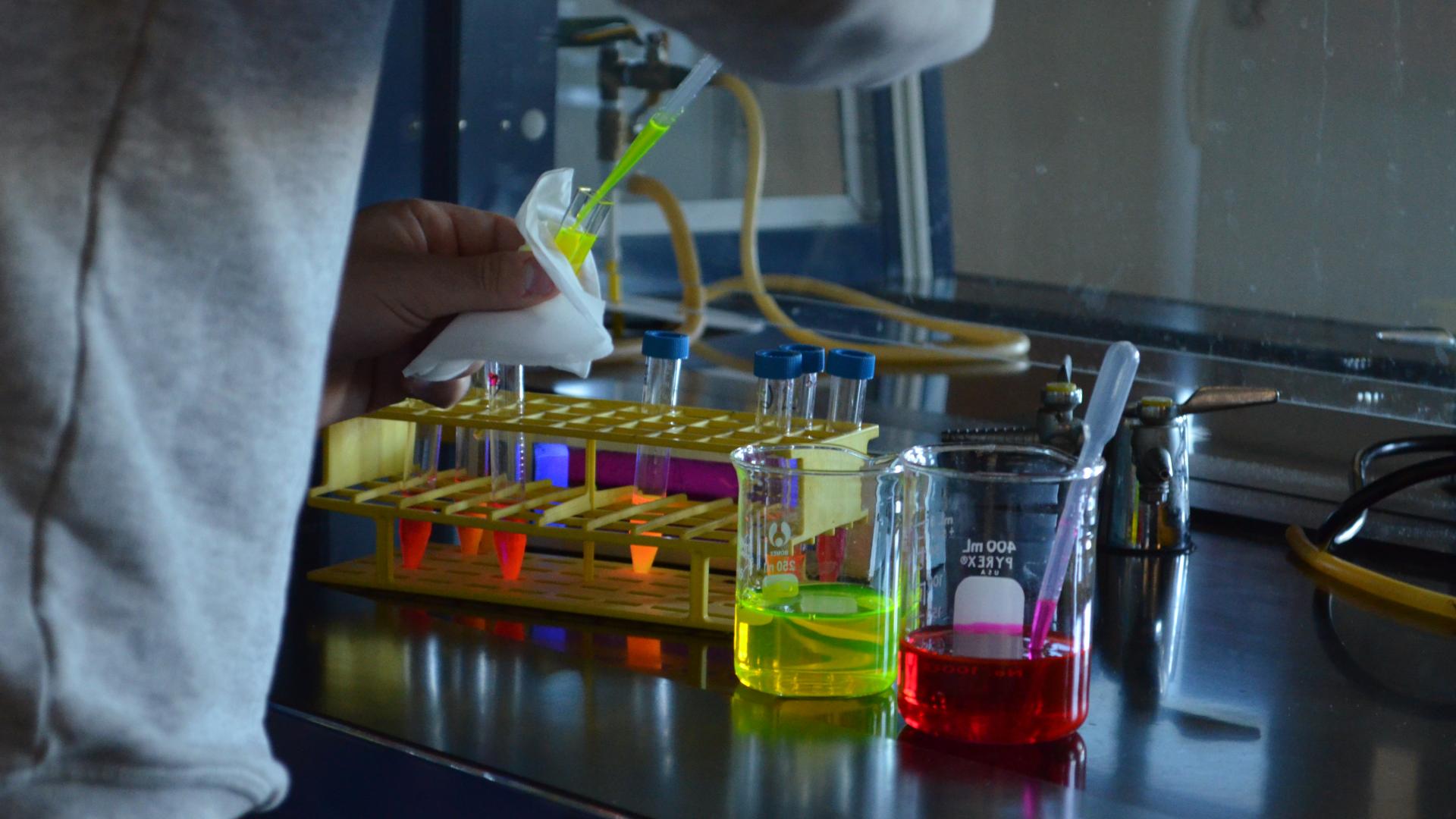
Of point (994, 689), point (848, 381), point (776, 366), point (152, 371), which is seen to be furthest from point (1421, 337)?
point (152, 371)

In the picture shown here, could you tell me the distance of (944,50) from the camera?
0.59 m

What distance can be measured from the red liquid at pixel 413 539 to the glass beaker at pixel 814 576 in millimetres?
338

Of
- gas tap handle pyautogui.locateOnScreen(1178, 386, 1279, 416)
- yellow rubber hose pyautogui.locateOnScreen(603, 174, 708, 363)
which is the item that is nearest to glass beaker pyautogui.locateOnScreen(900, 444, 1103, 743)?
gas tap handle pyautogui.locateOnScreen(1178, 386, 1279, 416)

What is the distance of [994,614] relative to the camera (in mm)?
890

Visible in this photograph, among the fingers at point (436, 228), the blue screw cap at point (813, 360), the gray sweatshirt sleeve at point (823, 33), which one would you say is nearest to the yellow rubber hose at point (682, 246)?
the blue screw cap at point (813, 360)

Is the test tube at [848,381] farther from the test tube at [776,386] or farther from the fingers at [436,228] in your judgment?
the fingers at [436,228]

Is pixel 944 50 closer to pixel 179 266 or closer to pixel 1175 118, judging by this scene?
pixel 179 266

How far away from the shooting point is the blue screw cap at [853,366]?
45.4 inches

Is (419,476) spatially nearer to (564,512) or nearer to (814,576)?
(564,512)

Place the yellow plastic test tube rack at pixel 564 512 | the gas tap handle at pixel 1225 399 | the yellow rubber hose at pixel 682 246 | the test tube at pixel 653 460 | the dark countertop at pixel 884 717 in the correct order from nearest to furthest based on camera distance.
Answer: the dark countertop at pixel 884 717 < the yellow plastic test tube rack at pixel 564 512 < the test tube at pixel 653 460 < the gas tap handle at pixel 1225 399 < the yellow rubber hose at pixel 682 246

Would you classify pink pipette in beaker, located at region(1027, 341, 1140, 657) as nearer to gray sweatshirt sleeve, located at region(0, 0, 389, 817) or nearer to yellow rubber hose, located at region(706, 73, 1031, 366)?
gray sweatshirt sleeve, located at region(0, 0, 389, 817)

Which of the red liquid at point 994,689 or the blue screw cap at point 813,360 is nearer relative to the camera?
the red liquid at point 994,689

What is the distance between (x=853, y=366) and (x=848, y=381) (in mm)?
148

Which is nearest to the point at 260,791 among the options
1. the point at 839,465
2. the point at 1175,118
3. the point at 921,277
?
the point at 839,465
